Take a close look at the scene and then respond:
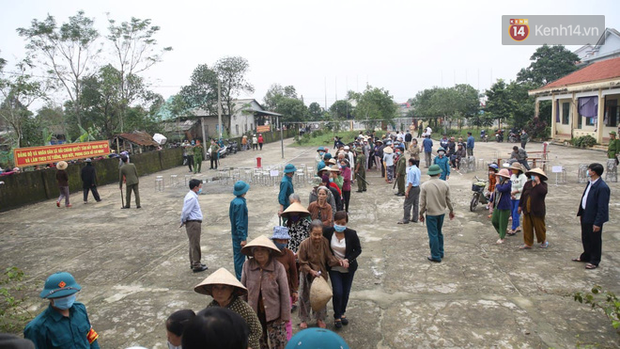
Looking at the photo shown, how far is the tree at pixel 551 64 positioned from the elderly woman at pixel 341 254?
1681 inches

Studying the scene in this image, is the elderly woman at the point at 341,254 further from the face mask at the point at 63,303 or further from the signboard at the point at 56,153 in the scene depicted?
→ the signboard at the point at 56,153

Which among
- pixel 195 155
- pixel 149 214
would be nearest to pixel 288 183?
pixel 149 214

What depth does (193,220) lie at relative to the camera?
682 cm

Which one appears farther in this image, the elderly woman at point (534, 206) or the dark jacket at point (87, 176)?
the dark jacket at point (87, 176)

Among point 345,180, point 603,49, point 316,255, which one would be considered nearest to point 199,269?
point 316,255

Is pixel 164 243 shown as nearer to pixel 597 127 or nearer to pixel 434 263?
pixel 434 263

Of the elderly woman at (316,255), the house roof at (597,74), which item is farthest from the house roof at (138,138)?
the house roof at (597,74)

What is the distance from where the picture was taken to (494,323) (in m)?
4.91

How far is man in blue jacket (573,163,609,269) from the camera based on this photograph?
A: 6133 millimetres

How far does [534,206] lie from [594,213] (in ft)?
3.16

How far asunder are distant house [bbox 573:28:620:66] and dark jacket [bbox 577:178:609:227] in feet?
129

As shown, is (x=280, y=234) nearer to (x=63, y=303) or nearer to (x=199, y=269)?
(x=63, y=303)

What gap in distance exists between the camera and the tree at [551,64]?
40844 mm

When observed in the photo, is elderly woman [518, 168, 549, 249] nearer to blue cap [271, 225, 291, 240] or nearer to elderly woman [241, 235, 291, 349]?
blue cap [271, 225, 291, 240]
